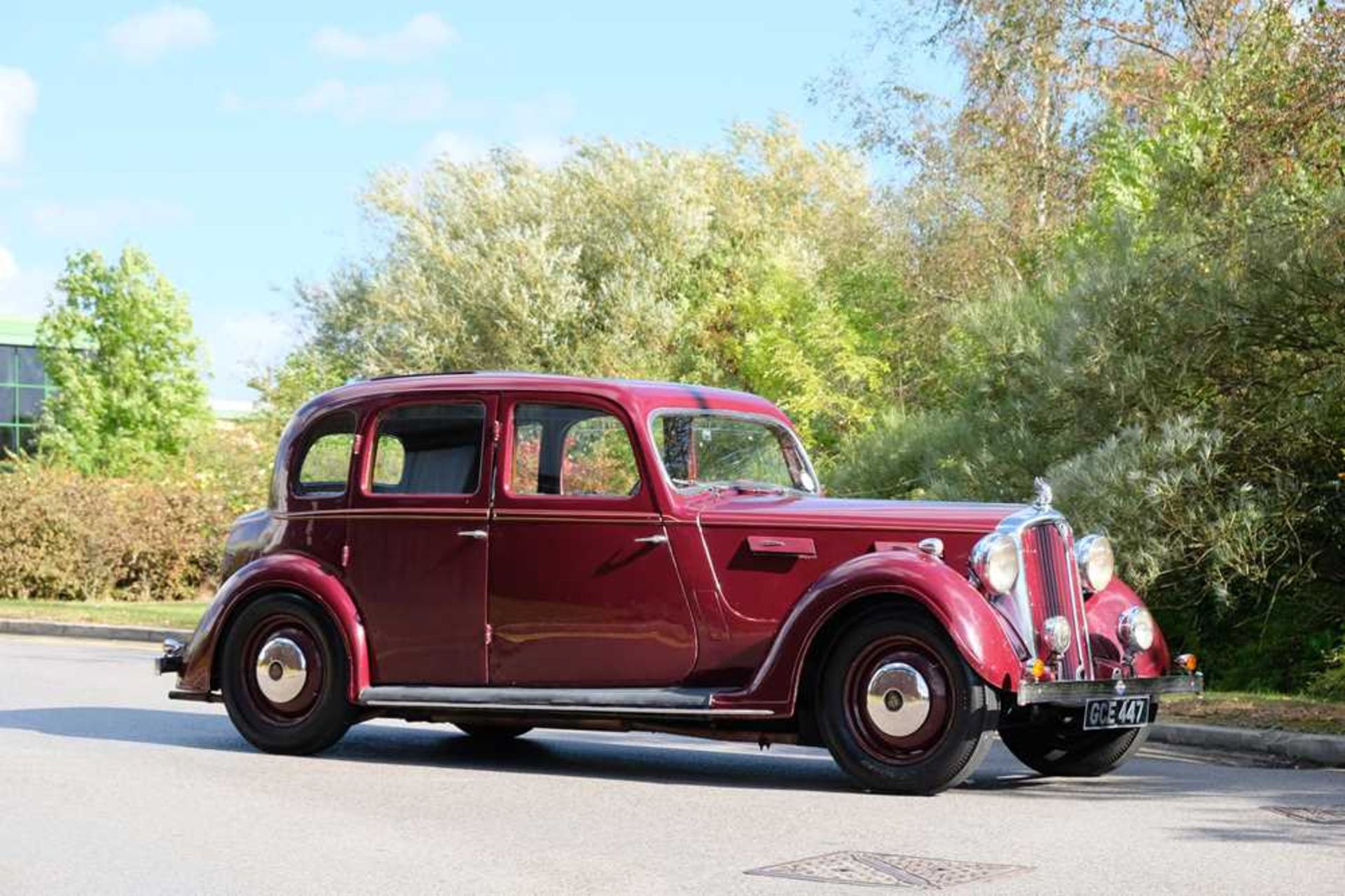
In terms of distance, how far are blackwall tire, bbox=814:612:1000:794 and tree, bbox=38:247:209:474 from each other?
47.7 m

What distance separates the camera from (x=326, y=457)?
10.8 meters

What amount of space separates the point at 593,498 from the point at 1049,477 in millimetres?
8544

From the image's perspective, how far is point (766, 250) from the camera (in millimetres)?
42156

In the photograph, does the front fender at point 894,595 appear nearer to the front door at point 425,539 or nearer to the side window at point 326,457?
the front door at point 425,539

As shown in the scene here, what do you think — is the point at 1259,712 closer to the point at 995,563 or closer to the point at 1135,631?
the point at 1135,631

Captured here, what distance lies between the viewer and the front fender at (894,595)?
860cm

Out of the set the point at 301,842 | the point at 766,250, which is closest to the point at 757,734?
the point at 301,842

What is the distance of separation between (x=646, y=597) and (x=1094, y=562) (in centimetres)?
235

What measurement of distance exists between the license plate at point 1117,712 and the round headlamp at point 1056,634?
31cm

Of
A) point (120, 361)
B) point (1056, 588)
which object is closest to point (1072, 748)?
point (1056, 588)

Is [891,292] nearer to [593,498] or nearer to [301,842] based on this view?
[593,498]

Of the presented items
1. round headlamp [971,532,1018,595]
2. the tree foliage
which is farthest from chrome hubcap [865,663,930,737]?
the tree foliage

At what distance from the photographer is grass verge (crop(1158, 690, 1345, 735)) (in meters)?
11.8

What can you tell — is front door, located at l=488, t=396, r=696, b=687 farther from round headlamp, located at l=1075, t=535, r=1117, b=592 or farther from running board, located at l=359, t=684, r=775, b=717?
round headlamp, located at l=1075, t=535, r=1117, b=592
